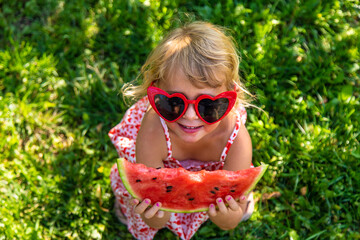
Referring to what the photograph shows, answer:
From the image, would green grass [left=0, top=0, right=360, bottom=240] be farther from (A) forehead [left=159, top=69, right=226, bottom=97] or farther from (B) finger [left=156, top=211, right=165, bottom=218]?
(A) forehead [left=159, top=69, right=226, bottom=97]

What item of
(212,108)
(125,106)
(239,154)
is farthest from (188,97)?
(125,106)

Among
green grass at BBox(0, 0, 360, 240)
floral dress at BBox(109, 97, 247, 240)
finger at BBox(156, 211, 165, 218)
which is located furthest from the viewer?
green grass at BBox(0, 0, 360, 240)

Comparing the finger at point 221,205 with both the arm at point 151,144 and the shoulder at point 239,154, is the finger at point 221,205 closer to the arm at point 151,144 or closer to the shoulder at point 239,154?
the shoulder at point 239,154

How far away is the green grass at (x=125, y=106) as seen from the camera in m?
3.76

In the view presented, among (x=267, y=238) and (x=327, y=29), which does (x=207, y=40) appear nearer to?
(x=267, y=238)

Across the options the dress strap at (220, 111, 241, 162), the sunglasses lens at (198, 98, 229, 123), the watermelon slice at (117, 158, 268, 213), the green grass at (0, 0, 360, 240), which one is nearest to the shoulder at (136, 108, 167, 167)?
the watermelon slice at (117, 158, 268, 213)

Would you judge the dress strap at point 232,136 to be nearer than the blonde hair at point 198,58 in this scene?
No

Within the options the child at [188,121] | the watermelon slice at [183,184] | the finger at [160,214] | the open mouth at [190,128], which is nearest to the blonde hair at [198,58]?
the child at [188,121]

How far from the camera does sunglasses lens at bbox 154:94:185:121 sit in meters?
2.62

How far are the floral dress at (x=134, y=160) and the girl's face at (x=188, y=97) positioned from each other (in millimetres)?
488

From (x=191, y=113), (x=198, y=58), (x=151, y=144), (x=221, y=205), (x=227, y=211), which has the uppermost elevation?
(x=198, y=58)

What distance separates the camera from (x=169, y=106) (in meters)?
2.65

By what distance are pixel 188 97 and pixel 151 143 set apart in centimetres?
68

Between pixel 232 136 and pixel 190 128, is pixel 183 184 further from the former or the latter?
pixel 232 136
